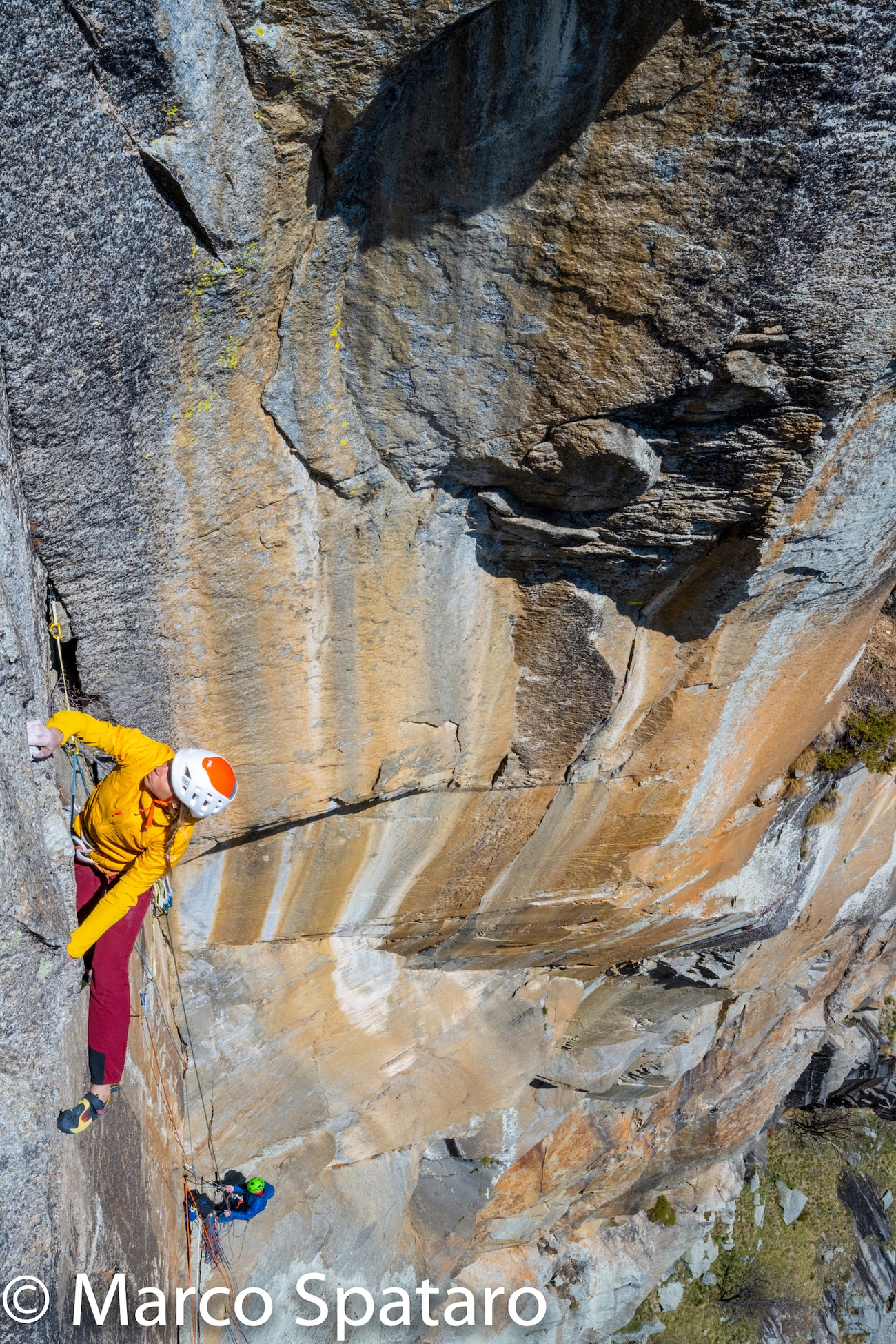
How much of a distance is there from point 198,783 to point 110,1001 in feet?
3.10

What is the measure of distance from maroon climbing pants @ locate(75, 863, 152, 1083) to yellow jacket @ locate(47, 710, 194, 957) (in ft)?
0.48

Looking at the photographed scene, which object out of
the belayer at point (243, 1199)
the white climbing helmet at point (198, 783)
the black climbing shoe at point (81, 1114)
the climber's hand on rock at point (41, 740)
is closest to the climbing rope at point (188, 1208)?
the belayer at point (243, 1199)

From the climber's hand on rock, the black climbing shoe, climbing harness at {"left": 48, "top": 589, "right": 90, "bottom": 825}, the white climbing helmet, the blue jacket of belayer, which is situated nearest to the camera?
the climber's hand on rock

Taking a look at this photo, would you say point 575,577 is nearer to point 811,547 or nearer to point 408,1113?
point 811,547

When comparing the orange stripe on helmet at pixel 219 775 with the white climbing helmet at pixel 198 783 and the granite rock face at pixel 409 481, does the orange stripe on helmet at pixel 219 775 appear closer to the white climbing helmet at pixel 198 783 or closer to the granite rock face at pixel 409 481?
the white climbing helmet at pixel 198 783

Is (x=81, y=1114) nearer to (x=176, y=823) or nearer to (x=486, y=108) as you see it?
(x=176, y=823)

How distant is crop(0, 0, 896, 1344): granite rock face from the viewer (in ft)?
7.05

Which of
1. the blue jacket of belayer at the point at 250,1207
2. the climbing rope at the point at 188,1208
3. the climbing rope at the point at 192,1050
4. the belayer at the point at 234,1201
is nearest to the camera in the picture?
the climbing rope at the point at 188,1208

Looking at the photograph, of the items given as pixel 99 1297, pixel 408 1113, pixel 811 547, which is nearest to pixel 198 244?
pixel 811 547

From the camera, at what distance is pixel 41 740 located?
259cm

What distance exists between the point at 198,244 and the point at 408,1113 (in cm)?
665

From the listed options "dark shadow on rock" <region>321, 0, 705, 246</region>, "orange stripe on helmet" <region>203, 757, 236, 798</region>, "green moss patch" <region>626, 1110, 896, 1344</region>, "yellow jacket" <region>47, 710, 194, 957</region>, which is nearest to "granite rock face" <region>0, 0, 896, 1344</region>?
"dark shadow on rock" <region>321, 0, 705, 246</region>

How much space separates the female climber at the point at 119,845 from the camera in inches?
113

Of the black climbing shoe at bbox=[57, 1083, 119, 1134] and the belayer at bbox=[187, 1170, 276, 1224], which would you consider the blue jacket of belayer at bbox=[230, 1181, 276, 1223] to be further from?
the black climbing shoe at bbox=[57, 1083, 119, 1134]
